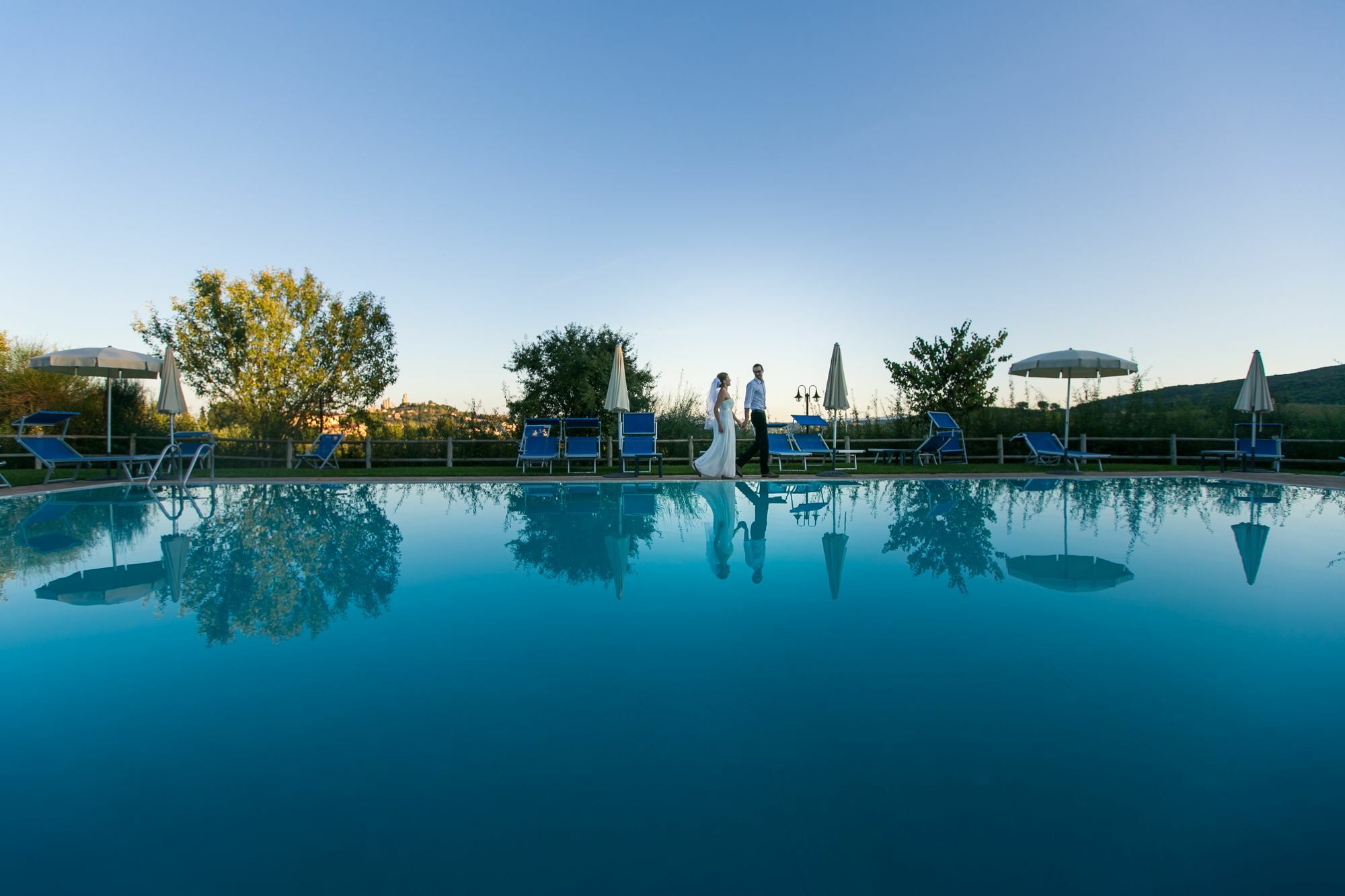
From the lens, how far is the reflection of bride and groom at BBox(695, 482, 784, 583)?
3695 mm

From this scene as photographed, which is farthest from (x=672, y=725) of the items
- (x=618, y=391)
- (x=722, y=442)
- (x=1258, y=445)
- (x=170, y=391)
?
(x=1258, y=445)

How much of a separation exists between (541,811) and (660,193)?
14243 mm

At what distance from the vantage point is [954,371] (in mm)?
14414

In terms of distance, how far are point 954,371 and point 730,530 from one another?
11465 millimetres

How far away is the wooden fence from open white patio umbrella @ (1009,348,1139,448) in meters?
1.58

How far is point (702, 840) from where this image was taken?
3.64 feet

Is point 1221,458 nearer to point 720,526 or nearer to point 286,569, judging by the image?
point 720,526

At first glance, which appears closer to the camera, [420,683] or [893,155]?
[420,683]

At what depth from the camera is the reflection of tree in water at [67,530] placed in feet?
12.6

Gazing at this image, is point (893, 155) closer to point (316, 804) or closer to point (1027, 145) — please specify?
point (1027, 145)

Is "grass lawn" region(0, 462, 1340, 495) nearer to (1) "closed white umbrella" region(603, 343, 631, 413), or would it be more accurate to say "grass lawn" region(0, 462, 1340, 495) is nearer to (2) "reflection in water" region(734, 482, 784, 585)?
(1) "closed white umbrella" region(603, 343, 631, 413)

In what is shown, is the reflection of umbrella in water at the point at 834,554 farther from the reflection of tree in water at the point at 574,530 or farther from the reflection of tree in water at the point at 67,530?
the reflection of tree in water at the point at 67,530

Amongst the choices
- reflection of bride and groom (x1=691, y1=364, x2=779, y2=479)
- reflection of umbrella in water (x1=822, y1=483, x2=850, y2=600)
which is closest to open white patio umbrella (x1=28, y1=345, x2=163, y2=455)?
reflection of bride and groom (x1=691, y1=364, x2=779, y2=479)

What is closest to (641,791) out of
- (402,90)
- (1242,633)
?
(1242,633)
